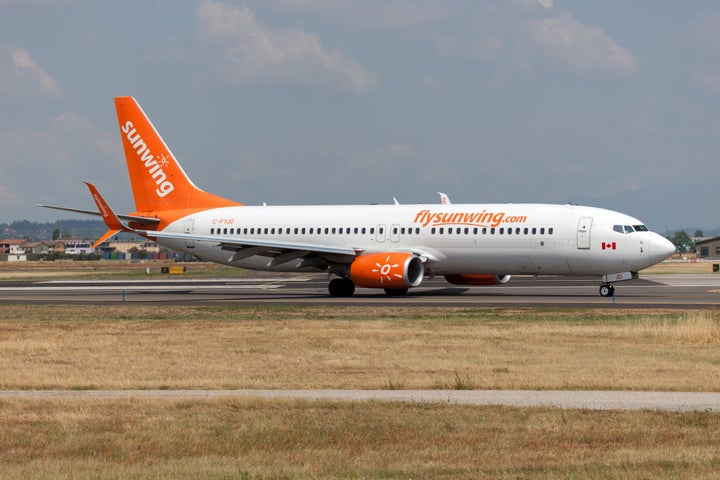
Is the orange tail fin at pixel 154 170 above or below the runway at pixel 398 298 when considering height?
above

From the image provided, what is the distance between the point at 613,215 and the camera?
42.9 m

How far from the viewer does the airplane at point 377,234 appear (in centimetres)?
4228

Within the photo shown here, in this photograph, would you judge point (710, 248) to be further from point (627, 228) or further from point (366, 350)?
point (366, 350)

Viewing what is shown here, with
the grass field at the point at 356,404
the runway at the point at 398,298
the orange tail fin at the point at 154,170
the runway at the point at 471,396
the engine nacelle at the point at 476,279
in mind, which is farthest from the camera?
the orange tail fin at the point at 154,170

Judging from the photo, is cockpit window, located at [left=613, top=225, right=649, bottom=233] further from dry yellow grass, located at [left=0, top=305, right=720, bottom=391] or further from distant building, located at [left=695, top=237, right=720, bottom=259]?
Answer: distant building, located at [left=695, top=237, right=720, bottom=259]

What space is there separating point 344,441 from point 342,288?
3405 centimetres

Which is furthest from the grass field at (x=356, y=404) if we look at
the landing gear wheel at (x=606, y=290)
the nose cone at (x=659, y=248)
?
the landing gear wheel at (x=606, y=290)

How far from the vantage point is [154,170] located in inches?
2104

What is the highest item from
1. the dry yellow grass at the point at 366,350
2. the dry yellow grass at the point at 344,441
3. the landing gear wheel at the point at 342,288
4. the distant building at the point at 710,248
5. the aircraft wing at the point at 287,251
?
the distant building at the point at 710,248

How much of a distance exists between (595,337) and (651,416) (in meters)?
12.0

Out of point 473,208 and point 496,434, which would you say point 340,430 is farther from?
point 473,208

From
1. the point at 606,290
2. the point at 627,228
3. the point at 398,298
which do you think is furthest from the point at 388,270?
the point at 627,228

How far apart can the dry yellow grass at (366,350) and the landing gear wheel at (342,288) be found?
36.7 feet

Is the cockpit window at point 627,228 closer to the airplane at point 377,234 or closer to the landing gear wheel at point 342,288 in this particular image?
the airplane at point 377,234
